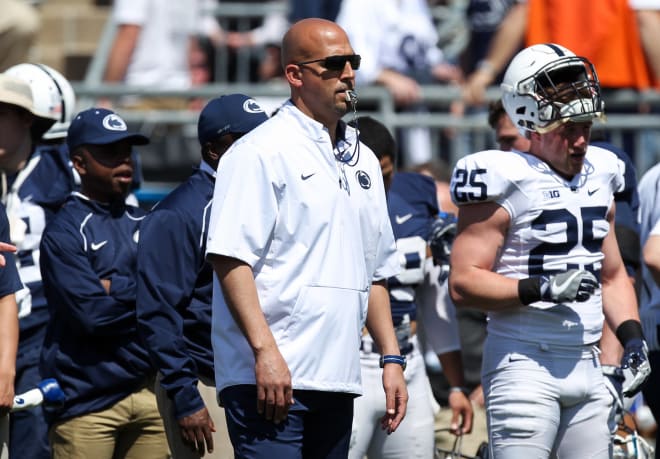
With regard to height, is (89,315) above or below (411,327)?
above

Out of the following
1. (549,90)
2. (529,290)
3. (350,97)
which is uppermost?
(350,97)

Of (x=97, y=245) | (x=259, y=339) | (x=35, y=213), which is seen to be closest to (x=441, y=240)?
(x=97, y=245)

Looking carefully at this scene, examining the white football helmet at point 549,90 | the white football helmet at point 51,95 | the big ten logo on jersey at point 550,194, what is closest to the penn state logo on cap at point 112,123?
the white football helmet at point 51,95

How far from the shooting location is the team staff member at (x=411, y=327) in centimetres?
601

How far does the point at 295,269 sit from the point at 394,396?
62cm

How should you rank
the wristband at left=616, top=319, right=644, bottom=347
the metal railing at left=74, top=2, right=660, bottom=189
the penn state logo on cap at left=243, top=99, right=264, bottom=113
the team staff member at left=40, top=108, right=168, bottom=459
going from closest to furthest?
the wristband at left=616, top=319, right=644, bottom=347 < the penn state logo on cap at left=243, top=99, right=264, bottom=113 < the team staff member at left=40, top=108, right=168, bottom=459 < the metal railing at left=74, top=2, right=660, bottom=189

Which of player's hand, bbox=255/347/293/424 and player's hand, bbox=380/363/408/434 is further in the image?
player's hand, bbox=380/363/408/434

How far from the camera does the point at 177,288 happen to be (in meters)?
5.13

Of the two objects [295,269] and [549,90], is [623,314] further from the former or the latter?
[295,269]

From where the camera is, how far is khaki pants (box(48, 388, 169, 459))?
556cm

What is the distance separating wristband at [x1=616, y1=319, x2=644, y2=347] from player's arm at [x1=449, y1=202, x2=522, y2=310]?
520 mm

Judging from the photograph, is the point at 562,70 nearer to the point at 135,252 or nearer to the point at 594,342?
the point at 594,342

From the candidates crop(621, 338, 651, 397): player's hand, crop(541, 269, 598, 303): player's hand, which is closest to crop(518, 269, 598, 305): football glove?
crop(541, 269, 598, 303): player's hand

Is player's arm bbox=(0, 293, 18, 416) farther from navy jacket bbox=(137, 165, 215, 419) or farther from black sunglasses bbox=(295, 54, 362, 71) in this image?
black sunglasses bbox=(295, 54, 362, 71)
